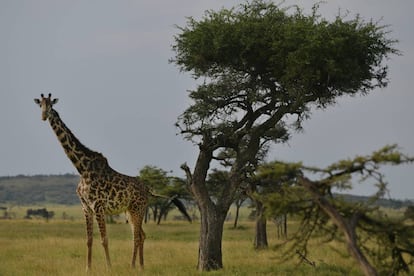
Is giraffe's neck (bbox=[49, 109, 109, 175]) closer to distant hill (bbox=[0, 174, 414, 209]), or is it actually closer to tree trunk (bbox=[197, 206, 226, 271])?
tree trunk (bbox=[197, 206, 226, 271])

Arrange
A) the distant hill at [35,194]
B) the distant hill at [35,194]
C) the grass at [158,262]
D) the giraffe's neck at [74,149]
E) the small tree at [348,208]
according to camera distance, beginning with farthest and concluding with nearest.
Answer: the distant hill at [35,194] → the distant hill at [35,194] → the giraffe's neck at [74,149] → the grass at [158,262] → the small tree at [348,208]

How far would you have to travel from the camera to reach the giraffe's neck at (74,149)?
706 inches

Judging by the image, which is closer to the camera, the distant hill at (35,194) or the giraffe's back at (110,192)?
the giraffe's back at (110,192)

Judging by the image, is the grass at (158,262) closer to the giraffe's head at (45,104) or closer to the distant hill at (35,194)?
the giraffe's head at (45,104)

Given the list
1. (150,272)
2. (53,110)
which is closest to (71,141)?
(53,110)

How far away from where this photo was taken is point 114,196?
58.8ft

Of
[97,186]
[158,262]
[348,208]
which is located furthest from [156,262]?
[348,208]

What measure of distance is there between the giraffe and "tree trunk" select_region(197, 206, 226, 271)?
5.59 ft

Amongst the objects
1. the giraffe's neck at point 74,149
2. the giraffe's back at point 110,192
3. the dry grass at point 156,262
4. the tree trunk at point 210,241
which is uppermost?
the giraffe's neck at point 74,149

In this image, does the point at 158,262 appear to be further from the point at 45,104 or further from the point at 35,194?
the point at 35,194

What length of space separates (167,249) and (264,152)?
20.1 ft

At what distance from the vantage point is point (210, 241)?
17953mm

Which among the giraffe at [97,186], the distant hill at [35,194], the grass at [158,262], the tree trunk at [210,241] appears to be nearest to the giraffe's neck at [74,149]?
the giraffe at [97,186]

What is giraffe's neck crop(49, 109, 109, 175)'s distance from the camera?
17.9 m
